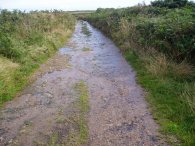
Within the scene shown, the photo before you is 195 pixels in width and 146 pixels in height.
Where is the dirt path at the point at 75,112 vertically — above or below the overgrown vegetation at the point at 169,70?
below

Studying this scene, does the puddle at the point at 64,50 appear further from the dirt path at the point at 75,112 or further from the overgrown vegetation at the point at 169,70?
the dirt path at the point at 75,112

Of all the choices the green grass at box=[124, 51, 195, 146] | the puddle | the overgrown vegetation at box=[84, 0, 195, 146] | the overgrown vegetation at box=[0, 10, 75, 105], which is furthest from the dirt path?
the puddle

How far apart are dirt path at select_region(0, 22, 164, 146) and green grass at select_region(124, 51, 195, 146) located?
0.27 meters

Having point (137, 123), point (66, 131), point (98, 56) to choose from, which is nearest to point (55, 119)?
point (66, 131)

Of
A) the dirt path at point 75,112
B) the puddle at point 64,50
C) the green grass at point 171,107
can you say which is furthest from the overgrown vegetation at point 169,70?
the puddle at point 64,50

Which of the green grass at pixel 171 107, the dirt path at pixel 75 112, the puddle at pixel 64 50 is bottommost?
the puddle at pixel 64 50

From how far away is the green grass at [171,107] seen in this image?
6.90 m

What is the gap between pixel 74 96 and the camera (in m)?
9.94

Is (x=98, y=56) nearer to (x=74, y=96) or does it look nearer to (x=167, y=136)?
(x=74, y=96)

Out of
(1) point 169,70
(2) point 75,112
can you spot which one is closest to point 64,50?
(1) point 169,70

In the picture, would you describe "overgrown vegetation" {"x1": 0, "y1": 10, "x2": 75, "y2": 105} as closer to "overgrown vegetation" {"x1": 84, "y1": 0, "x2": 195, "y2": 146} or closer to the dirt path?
the dirt path

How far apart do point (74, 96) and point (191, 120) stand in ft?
13.0

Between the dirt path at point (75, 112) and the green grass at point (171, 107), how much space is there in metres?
0.27

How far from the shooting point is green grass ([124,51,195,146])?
690cm
